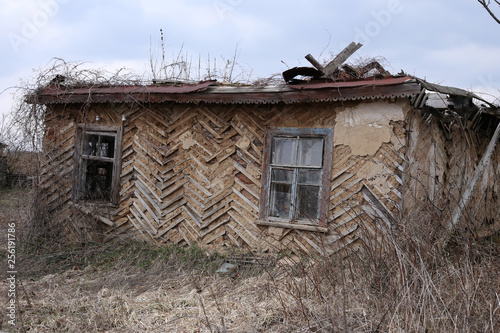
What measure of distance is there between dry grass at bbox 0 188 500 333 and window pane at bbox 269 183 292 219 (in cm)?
82

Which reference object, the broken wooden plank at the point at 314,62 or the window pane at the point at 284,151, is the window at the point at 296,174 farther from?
the broken wooden plank at the point at 314,62

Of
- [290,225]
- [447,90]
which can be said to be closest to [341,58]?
[447,90]

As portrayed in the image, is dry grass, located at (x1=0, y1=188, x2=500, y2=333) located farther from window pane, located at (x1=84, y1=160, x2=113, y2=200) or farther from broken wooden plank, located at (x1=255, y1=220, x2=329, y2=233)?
window pane, located at (x1=84, y1=160, x2=113, y2=200)

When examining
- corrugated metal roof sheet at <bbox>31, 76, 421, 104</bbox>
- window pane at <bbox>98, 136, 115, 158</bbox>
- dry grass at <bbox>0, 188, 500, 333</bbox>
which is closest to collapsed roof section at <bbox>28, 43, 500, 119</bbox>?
corrugated metal roof sheet at <bbox>31, 76, 421, 104</bbox>

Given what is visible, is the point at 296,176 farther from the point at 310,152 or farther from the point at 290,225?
the point at 290,225

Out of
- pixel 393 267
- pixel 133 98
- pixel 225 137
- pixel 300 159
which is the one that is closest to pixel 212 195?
pixel 225 137

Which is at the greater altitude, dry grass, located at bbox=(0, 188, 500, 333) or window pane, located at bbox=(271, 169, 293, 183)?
window pane, located at bbox=(271, 169, 293, 183)

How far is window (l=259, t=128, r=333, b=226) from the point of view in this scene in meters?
6.34

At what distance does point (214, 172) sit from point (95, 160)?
262 centimetres

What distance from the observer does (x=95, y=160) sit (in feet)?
27.6

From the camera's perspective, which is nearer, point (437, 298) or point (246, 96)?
point (437, 298)

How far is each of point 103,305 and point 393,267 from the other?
2.98 m

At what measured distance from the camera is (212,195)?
279 inches

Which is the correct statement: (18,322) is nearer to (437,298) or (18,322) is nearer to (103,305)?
(103,305)
